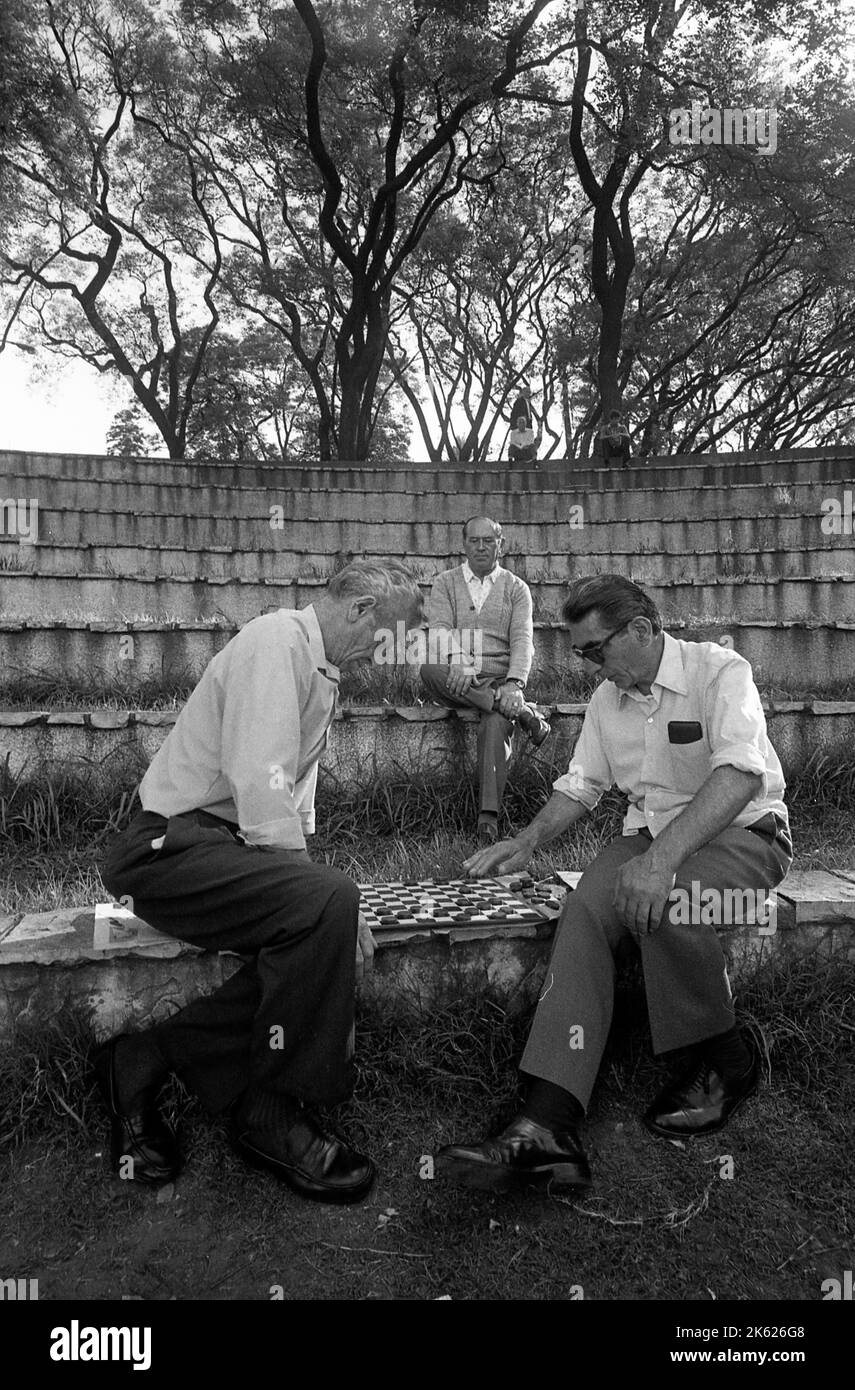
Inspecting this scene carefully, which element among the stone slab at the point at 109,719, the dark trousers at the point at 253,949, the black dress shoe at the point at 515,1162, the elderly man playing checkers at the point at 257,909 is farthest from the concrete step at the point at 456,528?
the black dress shoe at the point at 515,1162

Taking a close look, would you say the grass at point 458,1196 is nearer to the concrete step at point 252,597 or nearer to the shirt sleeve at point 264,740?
the shirt sleeve at point 264,740

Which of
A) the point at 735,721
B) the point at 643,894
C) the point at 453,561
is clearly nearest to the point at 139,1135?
the point at 643,894

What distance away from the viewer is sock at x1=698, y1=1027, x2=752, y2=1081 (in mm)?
2285

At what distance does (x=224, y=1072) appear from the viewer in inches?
87.1

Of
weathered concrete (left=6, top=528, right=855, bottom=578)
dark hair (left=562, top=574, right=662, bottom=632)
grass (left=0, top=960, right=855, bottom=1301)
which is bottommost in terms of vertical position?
grass (left=0, top=960, right=855, bottom=1301)

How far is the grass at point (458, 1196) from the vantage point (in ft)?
6.02

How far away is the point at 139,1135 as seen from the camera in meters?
2.09

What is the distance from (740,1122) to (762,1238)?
0.36 metres

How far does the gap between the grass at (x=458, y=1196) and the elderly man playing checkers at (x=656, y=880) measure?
0.13 meters

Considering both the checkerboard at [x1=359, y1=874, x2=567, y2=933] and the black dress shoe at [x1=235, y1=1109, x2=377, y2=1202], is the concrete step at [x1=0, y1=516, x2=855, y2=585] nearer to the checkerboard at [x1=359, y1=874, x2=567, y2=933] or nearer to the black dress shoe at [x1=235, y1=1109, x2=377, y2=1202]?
the checkerboard at [x1=359, y1=874, x2=567, y2=933]

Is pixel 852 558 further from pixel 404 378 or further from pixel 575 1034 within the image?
pixel 404 378

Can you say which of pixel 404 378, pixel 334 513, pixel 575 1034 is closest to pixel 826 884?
pixel 575 1034

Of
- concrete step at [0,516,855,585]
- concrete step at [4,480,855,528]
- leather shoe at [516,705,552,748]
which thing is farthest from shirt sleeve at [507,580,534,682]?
concrete step at [4,480,855,528]

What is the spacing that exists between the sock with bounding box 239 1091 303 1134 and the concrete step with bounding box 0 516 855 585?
3.84m
